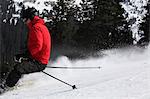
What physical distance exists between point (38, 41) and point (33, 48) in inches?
6.9

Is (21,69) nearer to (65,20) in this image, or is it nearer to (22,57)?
(22,57)

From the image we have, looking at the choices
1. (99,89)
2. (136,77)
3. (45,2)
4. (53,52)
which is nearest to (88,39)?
(53,52)

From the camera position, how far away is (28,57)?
6906 mm

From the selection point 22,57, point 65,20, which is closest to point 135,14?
point 65,20

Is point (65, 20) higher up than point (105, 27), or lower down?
higher up

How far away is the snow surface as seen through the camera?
7062mm

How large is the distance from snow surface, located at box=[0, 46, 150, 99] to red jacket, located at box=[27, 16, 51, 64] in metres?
0.75

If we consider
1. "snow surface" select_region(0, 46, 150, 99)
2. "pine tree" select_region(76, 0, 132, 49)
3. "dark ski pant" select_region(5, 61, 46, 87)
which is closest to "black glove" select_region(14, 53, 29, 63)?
"dark ski pant" select_region(5, 61, 46, 87)

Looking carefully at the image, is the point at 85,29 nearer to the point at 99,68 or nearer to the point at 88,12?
the point at 88,12

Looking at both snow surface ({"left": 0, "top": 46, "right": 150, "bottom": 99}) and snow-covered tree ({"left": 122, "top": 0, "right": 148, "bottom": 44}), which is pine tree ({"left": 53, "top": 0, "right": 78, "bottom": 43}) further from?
snow-covered tree ({"left": 122, "top": 0, "right": 148, "bottom": 44})

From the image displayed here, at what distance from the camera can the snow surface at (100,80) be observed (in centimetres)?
706

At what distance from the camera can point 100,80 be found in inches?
331

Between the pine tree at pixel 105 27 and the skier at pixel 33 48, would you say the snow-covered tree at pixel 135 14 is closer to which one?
the pine tree at pixel 105 27

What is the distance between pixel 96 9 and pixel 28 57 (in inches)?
160
